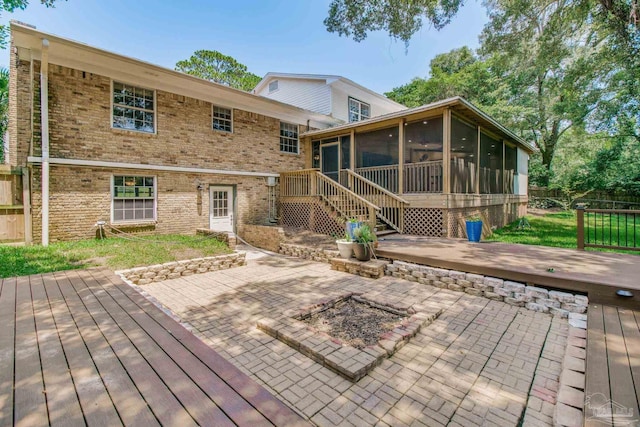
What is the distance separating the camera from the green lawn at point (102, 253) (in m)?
5.90

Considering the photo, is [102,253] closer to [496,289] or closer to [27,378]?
[27,378]

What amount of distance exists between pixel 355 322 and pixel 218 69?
96.4ft

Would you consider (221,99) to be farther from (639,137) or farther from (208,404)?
(639,137)

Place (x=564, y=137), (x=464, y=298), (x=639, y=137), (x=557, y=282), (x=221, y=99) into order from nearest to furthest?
1. (x=557, y=282)
2. (x=464, y=298)
3. (x=221, y=99)
4. (x=639, y=137)
5. (x=564, y=137)

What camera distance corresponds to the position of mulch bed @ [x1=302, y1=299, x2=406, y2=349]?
3719 millimetres

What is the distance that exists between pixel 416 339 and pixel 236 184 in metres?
9.08

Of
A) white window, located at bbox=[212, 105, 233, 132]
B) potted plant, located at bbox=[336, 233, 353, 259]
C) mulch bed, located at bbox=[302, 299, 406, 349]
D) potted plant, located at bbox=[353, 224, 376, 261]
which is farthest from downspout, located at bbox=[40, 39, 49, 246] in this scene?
potted plant, located at bbox=[353, 224, 376, 261]

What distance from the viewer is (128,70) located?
27.4 feet

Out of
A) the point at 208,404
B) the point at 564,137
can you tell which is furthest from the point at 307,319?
the point at 564,137

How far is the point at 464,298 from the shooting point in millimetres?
5234

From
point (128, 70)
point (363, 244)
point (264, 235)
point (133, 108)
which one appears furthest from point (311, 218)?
point (128, 70)

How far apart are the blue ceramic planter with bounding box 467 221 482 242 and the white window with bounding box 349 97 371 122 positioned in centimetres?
1008

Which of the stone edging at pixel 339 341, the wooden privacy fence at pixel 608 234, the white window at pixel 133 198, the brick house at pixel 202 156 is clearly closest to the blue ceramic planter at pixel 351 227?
the brick house at pixel 202 156

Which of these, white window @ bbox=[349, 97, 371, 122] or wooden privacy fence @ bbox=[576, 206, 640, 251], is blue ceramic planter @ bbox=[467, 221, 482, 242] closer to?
wooden privacy fence @ bbox=[576, 206, 640, 251]
